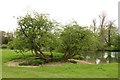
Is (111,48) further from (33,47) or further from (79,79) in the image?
(79,79)

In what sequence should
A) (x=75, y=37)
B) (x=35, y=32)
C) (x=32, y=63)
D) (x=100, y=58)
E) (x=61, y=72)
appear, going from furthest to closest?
(x=100, y=58)
(x=75, y=37)
(x=32, y=63)
(x=35, y=32)
(x=61, y=72)

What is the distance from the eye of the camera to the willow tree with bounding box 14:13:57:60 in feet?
50.9

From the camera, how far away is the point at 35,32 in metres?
15.4

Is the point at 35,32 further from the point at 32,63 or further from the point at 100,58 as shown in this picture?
the point at 100,58

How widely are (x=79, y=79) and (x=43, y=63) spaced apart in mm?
7926

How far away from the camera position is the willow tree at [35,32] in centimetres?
1552

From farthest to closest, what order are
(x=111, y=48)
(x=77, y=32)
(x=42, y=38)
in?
(x=111, y=48), (x=77, y=32), (x=42, y=38)

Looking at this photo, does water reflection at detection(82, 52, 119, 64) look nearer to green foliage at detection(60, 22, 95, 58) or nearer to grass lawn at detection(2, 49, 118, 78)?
green foliage at detection(60, 22, 95, 58)

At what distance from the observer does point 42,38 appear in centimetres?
1540

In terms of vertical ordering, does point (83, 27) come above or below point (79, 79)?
above

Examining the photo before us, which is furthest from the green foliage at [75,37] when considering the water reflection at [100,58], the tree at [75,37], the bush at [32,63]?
the water reflection at [100,58]

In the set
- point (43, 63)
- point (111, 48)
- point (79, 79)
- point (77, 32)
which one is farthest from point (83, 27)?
point (111, 48)

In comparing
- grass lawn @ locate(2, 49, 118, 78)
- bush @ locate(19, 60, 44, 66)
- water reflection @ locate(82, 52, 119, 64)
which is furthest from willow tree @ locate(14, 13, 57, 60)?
water reflection @ locate(82, 52, 119, 64)

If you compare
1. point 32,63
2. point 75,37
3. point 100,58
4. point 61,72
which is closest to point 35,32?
point 32,63
